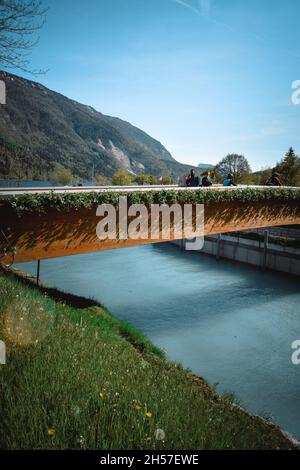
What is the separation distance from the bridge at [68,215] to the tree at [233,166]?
49.4m

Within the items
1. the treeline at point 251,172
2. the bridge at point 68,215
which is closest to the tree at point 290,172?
the treeline at point 251,172

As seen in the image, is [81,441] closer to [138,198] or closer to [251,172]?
[138,198]

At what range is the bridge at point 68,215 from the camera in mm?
11871

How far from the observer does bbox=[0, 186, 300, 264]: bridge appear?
11871mm

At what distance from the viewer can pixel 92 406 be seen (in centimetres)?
354

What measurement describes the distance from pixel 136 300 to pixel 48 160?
7060 inches

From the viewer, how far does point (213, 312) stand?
21781mm

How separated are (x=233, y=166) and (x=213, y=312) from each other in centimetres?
5255

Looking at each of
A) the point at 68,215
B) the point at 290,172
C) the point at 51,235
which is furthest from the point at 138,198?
the point at 290,172

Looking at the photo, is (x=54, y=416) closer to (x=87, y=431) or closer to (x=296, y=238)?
(x=87, y=431)

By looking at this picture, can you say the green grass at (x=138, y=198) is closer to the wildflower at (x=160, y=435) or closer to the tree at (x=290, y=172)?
the wildflower at (x=160, y=435)

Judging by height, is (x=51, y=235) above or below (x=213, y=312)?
above

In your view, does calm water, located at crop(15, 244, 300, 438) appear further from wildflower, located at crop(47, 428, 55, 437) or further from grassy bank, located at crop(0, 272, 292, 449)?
→ wildflower, located at crop(47, 428, 55, 437)

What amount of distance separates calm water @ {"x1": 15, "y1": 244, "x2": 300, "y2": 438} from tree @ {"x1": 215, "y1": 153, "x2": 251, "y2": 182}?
115ft
